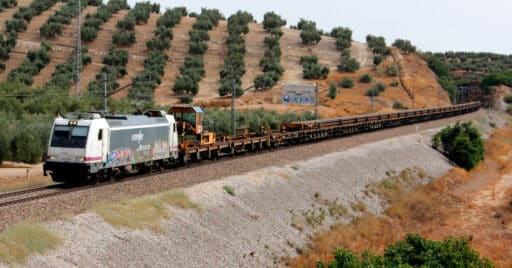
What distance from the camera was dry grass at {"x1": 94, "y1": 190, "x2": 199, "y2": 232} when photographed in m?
22.3

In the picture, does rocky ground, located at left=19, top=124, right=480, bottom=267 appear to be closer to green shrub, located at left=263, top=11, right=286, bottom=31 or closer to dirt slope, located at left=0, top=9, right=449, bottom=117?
dirt slope, located at left=0, top=9, right=449, bottom=117

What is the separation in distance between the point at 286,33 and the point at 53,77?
186 ft

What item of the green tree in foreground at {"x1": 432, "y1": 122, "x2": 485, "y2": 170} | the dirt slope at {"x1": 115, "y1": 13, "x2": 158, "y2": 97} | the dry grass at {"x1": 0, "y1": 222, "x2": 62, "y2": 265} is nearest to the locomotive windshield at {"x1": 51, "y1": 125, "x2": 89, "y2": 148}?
the dry grass at {"x1": 0, "y1": 222, "x2": 62, "y2": 265}

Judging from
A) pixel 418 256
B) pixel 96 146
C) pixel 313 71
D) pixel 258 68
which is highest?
pixel 258 68

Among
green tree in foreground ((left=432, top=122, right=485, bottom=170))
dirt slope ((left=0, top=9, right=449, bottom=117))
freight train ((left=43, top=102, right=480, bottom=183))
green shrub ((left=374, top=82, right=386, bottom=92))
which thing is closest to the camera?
freight train ((left=43, top=102, right=480, bottom=183))

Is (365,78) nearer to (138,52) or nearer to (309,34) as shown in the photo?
A: (309,34)

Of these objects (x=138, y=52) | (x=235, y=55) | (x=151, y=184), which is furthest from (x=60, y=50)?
(x=151, y=184)

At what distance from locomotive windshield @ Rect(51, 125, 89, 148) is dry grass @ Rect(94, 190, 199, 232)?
434 centimetres

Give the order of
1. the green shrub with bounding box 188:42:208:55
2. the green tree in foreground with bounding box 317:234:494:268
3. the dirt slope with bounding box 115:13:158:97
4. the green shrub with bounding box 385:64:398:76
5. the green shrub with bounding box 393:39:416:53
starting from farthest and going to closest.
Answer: the green shrub with bounding box 393:39:416:53 → the green shrub with bounding box 385:64:398:76 → the green shrub with bounding box 188:42:208:55 → the dirt slope with bounding box 115:13:158:97 → the green tree in foreground with bounding box 317:234:494:268

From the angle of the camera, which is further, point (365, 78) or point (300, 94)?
point (365, 78)

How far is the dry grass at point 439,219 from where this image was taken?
30239 millimetres

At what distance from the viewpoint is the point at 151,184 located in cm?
2941

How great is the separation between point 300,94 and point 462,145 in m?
35.7

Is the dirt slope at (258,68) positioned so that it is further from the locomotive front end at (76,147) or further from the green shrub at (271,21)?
the locomotive front end at (76,147)
